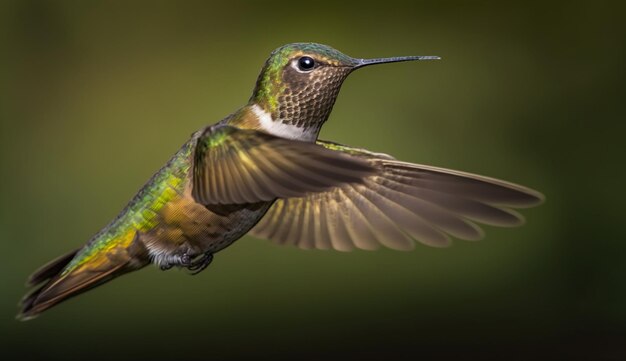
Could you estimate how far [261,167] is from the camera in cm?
81

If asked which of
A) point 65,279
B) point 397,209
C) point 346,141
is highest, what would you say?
point 346,141

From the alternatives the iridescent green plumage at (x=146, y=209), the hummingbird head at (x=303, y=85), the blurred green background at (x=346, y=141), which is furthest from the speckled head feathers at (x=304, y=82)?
the blurred green background at (x=346, y=141)

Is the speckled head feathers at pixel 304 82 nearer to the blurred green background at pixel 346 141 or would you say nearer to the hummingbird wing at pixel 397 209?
the hummingbird wing at pixel 397 209

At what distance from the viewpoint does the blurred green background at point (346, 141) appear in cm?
261

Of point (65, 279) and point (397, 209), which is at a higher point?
point (397, 209)

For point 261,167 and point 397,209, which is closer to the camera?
point 261,167

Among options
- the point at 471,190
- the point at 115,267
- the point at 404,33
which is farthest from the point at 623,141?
the point at 115,267

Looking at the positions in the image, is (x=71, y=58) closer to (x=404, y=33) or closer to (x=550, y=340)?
(x=404, y=33)

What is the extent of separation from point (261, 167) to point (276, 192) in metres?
0.07

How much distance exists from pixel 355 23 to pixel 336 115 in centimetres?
34

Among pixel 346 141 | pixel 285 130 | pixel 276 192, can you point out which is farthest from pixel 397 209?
pixel 346 141

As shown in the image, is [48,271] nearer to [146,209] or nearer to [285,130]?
[146,209]

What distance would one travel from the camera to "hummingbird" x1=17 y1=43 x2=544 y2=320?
787mm

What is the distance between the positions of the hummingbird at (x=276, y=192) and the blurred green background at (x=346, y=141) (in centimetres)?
146
